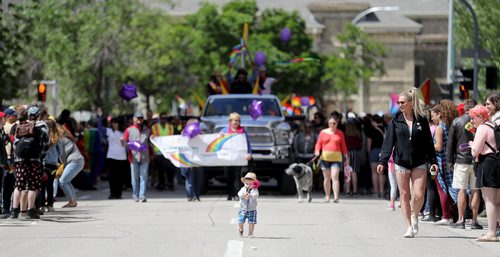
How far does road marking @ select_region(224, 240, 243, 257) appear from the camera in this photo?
14.8 m

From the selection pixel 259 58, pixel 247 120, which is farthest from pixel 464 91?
pixel 247 120

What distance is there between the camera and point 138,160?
84.0 feet

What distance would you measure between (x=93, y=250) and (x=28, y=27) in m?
18.2

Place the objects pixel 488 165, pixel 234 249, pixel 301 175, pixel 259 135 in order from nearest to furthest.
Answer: pixel 234 249, pixel 488 165, pixel 301 175, pixel 259 135

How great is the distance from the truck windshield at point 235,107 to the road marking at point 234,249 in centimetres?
1310

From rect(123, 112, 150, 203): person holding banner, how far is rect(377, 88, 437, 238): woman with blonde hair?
30.0 feet

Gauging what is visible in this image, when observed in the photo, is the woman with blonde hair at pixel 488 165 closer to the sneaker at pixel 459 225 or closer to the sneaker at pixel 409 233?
the sneaker at pixel 409 233

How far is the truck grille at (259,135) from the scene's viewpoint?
2811 centimetres

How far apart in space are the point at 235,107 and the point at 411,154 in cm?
1261

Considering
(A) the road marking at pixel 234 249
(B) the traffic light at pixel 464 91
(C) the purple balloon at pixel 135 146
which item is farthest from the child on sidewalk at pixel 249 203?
(B) the traffic light at pixel 464 91

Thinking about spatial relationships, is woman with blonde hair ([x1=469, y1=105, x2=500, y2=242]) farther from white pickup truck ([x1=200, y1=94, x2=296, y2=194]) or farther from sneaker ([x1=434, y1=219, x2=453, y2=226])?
white pickup truck ([x1=200, y1=94, x2=296, y2=194])

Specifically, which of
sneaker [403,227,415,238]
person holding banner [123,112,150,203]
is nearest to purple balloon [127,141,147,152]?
person holding banner [123,112,150,203]

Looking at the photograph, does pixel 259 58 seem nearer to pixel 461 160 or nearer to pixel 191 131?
pixel 191 131

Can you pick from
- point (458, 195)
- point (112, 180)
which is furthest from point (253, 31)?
point (458, 195)
